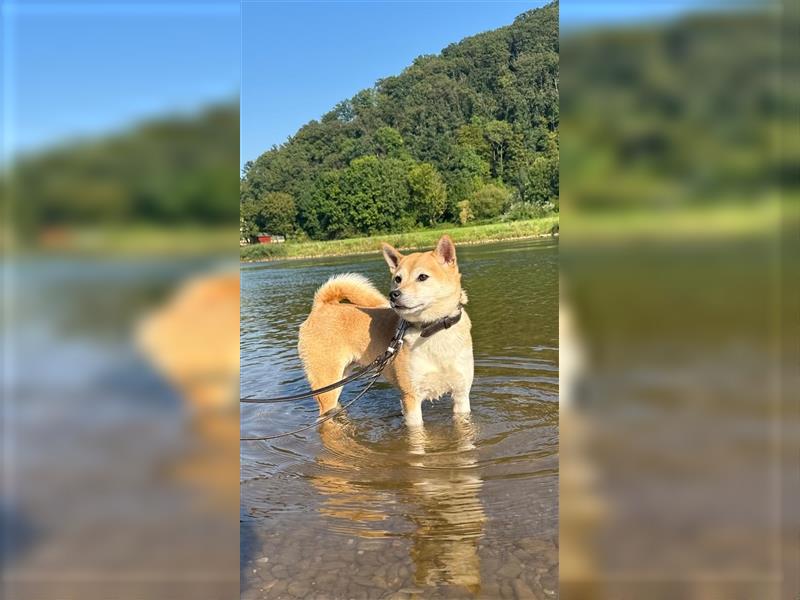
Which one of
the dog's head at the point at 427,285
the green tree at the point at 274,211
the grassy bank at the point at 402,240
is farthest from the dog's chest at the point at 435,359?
the green tree at the point at 274,211

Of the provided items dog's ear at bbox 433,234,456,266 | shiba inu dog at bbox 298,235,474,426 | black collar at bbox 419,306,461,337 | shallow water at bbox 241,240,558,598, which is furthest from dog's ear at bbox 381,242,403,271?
shallow water at bbox 241,240,558,598

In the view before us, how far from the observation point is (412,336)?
176 inches

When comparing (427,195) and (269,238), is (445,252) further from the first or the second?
(427,195)

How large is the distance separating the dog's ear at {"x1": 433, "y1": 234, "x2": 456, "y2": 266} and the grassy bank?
2067 centimetres

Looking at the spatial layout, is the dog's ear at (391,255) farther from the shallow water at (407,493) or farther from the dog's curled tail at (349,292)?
the shallow water at (407,493)

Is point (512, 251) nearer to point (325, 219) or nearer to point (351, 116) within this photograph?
point (325, 219)

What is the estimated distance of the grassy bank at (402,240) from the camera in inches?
1009

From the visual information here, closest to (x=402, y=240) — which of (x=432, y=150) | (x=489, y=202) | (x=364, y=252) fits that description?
(x=364, y=252)

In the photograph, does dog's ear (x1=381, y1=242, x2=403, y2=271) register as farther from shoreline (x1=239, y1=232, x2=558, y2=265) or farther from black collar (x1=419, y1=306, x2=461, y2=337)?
shoreline (x1=239, y1=232, x2=558, y2=265)

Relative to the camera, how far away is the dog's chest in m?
4.44

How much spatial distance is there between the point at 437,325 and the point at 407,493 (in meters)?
1.39
